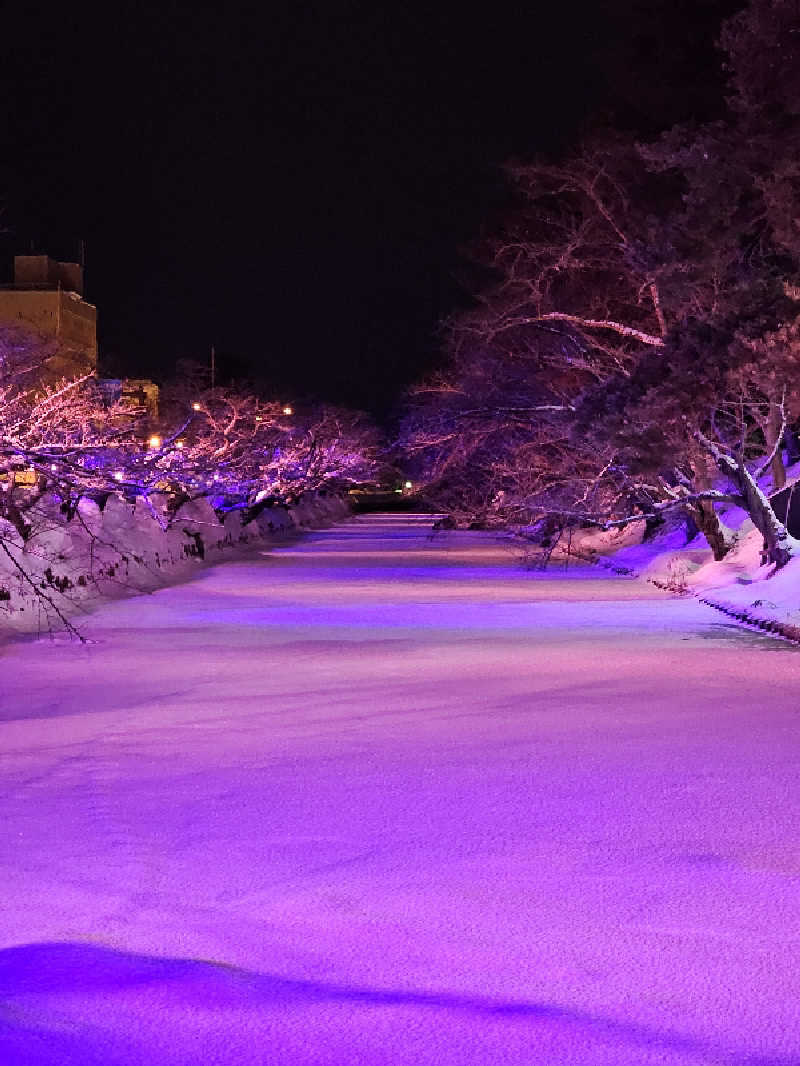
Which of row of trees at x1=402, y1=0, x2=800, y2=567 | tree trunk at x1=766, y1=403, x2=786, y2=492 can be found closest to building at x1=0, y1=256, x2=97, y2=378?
row of trees at x1=402, y1=0, x2=800, y2=567

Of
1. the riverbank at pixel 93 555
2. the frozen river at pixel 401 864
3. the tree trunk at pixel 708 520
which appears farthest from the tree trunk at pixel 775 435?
the frozen river at pixel 401 864

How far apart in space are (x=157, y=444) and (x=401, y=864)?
48.5 meters

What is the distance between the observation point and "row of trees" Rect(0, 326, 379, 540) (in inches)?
778

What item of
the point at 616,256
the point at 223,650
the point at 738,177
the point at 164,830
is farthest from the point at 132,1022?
the point at 616,256

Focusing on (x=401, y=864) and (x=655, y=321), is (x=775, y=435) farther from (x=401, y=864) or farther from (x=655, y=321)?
(x=401, y=864)

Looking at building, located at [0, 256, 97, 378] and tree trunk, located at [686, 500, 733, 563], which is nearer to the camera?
tree trunk, located at [686, 500, 733, 563]

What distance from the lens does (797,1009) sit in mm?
5090

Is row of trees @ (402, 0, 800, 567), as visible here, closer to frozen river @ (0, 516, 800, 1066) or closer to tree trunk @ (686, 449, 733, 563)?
tree trunk @ (686, 449, 733, 563)

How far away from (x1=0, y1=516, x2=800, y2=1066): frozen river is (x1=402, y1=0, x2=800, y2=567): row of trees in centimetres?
758

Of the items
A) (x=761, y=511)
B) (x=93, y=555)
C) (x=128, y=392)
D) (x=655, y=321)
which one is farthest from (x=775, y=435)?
(x=128, y=392)

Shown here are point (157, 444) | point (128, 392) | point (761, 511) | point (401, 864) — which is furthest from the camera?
point (128, 392)

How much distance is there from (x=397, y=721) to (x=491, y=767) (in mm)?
2440

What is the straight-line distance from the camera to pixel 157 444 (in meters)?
54.8

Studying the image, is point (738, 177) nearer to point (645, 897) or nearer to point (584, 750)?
point (584, 750)
